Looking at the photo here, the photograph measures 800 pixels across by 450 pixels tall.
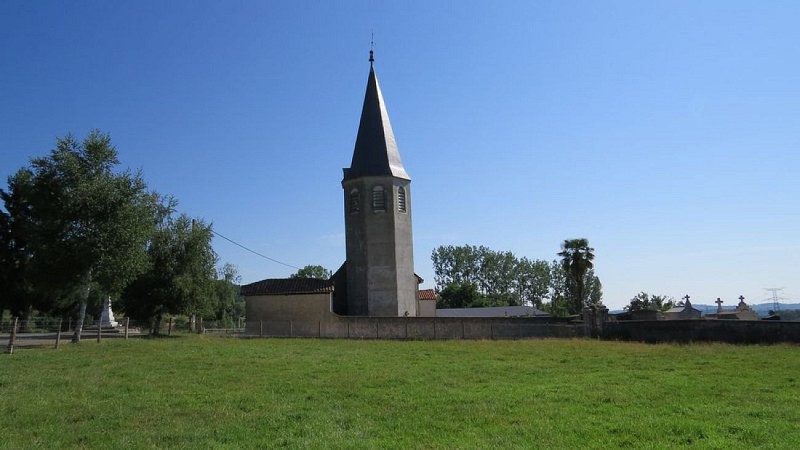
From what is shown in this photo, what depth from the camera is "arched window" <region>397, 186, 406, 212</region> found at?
41.5 metres

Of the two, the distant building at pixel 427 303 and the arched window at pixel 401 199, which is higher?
the arched window at pixel 401 199

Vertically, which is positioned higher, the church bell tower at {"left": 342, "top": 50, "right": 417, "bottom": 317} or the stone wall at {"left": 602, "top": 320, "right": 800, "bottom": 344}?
the church bell tower at {"left": 342, "top": 50, "right": 417, "bottom": 317}

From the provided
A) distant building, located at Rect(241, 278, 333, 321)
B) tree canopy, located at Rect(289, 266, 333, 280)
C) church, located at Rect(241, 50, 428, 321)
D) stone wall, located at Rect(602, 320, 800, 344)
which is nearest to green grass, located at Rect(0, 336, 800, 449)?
stone wall, located at Rect(602, 320, 800, 344)

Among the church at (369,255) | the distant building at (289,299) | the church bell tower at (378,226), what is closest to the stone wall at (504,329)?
the distant building at (289,299)

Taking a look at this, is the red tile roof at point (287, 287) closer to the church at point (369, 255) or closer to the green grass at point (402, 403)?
the church at point (369, 255)

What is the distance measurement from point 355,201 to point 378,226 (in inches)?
114

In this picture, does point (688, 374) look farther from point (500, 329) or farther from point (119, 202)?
point (119, 202)

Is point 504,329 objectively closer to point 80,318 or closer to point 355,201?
point 355,201

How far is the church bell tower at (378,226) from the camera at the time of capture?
4006cm

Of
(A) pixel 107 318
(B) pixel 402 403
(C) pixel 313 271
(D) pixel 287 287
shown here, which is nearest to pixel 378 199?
(D) pixel 287 287

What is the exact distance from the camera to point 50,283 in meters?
29.6

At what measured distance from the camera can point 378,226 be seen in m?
40.6

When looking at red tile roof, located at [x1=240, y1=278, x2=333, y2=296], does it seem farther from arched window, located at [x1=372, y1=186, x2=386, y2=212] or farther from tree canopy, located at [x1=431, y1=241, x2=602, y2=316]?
tree canopy, located at [x1=431, y1=241, x2=602, y2=316]

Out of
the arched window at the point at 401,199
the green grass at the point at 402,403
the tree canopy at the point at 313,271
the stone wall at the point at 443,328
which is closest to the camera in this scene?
the green grass at the point at 402,403
